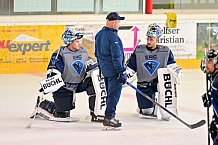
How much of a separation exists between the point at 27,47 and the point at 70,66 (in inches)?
153

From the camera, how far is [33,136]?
4.99 metres

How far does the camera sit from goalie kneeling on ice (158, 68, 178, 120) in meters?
5.68

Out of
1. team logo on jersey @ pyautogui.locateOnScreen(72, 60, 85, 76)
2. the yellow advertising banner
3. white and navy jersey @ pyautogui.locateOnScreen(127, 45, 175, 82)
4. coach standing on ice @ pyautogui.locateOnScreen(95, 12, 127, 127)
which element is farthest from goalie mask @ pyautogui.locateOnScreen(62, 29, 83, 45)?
the yellow advertising banner

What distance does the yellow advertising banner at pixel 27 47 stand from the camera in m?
9.29

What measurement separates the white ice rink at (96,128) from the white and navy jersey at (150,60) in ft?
1.41

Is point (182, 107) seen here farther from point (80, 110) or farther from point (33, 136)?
point (33, 136)

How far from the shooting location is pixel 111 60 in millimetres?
5066

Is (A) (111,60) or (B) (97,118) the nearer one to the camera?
(A) (111,60)

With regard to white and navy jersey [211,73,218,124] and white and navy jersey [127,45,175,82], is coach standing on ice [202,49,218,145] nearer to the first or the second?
white and navy jersey [211,73,218,124]

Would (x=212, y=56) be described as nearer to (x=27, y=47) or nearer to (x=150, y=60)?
(x=150, y=60)

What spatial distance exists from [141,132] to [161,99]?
61cm

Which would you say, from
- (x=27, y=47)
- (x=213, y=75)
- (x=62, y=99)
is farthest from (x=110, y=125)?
(x=27, y=47)

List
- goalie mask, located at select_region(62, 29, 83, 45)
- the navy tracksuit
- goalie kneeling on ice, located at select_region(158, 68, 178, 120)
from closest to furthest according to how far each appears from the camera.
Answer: the navy tracksuit, goalie mask, located at select_region(62, 29, 83, 45), goalie kneeling on ice, located at select_region(158, 68, 178, 120)

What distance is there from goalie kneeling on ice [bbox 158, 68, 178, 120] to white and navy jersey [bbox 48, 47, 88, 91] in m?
0.71
